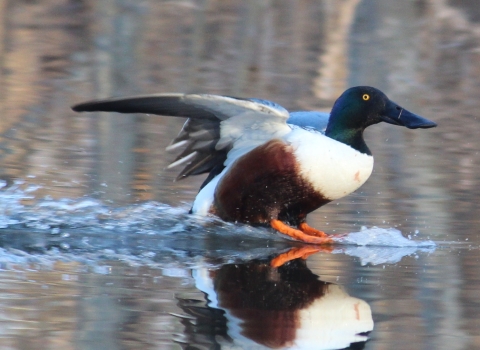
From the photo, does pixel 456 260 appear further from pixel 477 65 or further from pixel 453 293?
pixel 477 65

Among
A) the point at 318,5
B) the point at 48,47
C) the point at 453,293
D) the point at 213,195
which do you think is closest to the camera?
the point at 453,293

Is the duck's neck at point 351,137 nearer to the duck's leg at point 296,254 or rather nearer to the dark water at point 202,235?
the dark water at point 202,235

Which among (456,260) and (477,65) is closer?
(456,260)

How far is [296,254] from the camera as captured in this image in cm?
589

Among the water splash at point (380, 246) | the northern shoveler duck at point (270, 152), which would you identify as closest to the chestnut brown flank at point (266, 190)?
the northern shoveler duck at point (270, 152)

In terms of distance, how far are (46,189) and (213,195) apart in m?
1.39

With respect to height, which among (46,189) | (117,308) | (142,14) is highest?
(117,308)

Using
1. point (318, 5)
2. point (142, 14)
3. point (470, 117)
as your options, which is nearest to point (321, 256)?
point (470, 117)

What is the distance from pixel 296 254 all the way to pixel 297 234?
1.26ft

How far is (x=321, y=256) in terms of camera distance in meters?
5.79

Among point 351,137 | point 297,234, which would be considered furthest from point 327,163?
point 297,234

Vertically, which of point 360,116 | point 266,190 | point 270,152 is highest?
point 360,116

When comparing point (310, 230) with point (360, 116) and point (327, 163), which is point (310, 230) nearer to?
point (327, 163)

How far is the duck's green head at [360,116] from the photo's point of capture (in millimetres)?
6336
